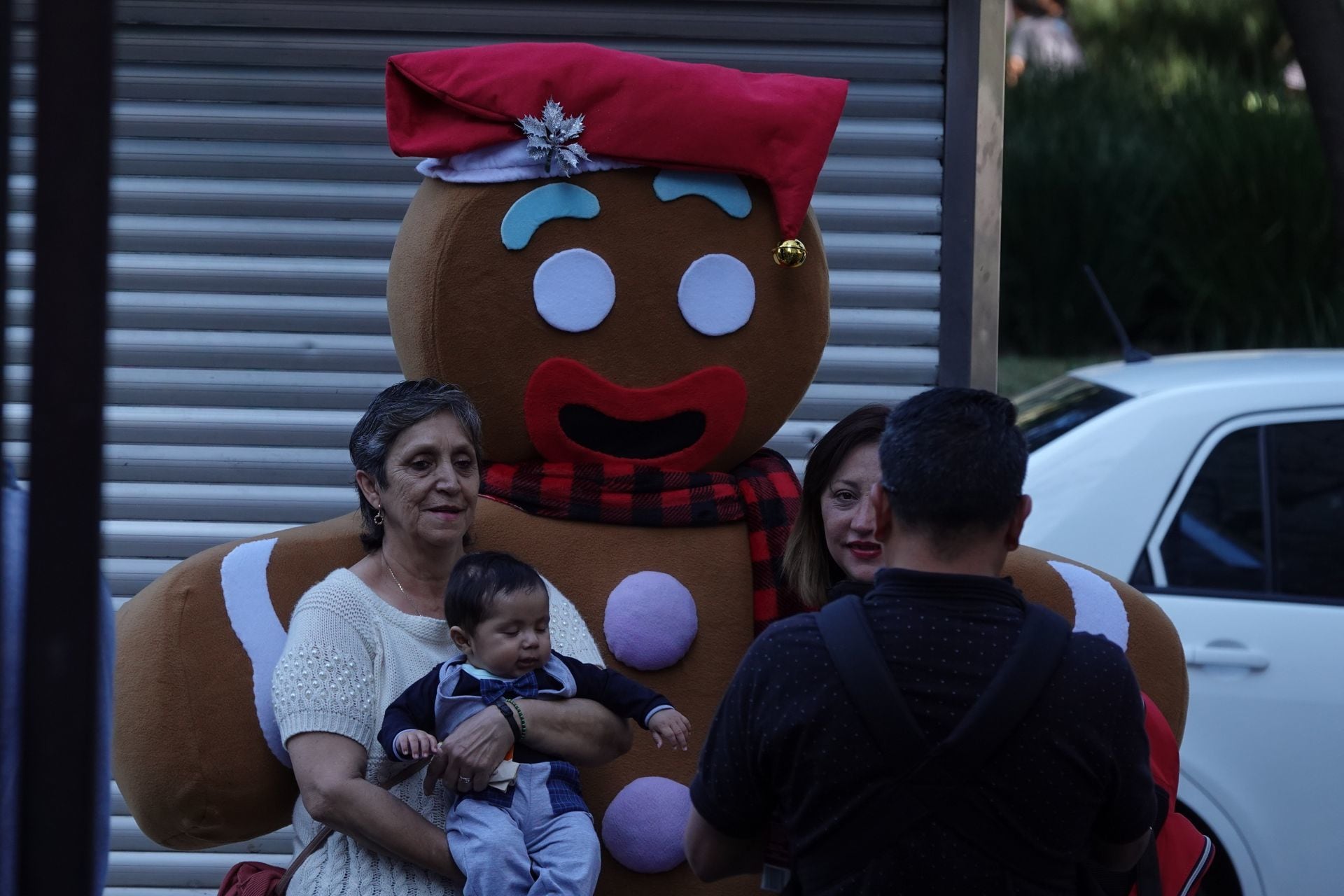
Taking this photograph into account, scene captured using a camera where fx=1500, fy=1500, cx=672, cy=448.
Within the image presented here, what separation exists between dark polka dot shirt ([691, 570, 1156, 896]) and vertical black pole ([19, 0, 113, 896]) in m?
0.91

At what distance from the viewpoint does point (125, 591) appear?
3.91 metres

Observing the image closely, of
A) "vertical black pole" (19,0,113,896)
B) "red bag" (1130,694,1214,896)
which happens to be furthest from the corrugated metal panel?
"vertical black pole" (19,0,113,896)

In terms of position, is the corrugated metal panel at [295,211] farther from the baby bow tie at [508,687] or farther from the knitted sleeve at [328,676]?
the baby bow tie at [508,687]

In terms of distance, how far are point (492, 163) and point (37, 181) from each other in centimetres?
182

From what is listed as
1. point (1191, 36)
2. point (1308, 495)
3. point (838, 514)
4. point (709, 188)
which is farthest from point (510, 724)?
point (1191, 36)

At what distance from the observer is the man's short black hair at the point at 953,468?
2031 millimetres

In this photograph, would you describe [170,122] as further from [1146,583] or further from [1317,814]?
[1317,814]

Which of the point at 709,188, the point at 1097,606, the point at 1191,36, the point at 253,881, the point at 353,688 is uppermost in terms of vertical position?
the point at 1191,36

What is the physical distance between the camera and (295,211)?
3.96 metres

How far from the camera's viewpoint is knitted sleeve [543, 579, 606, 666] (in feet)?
9.61

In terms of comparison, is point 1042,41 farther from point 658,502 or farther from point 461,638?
point 461,638

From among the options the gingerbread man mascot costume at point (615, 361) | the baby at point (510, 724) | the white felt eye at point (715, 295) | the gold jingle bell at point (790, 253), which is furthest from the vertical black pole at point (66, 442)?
the gold jingle bell at point (790, 253)

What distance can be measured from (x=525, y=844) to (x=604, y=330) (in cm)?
108

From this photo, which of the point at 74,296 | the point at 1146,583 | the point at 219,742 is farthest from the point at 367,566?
the point at 1146,583
